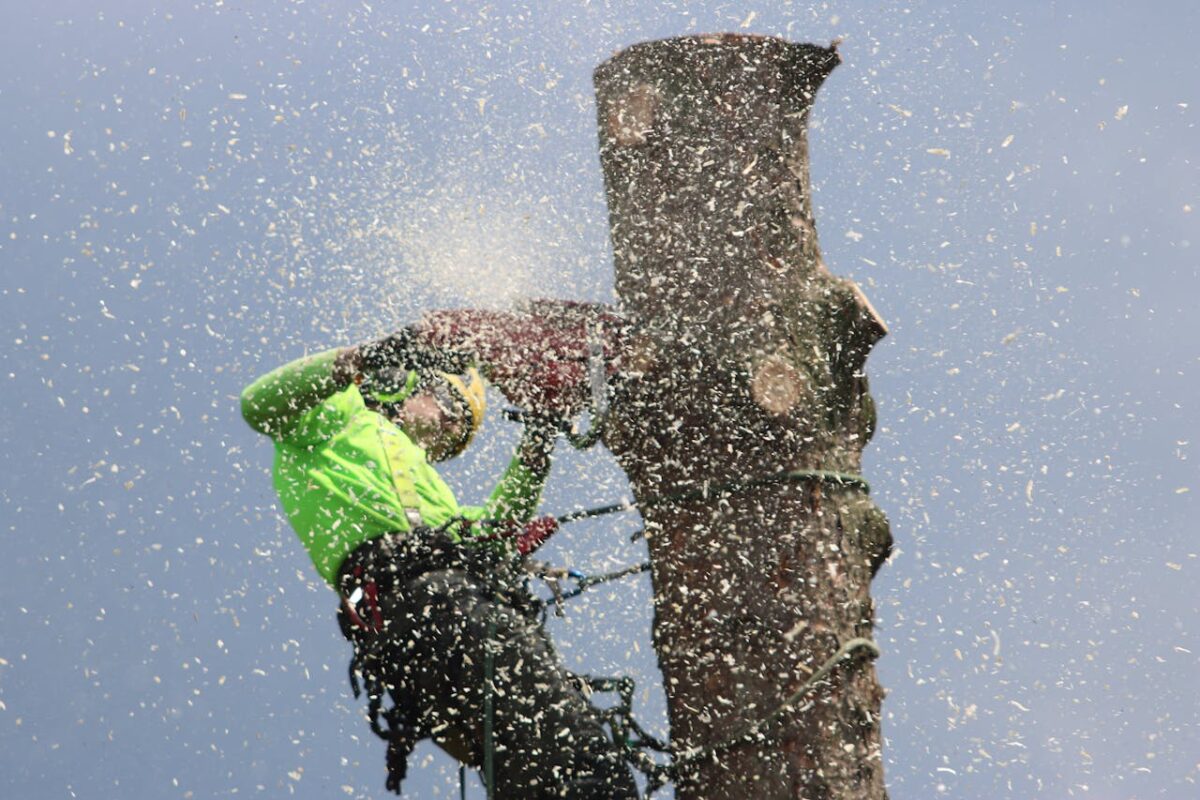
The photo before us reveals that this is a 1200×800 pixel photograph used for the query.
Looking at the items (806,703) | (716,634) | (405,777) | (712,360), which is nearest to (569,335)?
(712,360)

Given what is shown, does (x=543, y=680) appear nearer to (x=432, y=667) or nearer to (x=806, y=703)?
(x=432, y=667)

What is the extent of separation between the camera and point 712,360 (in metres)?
2.61

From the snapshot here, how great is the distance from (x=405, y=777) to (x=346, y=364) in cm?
109

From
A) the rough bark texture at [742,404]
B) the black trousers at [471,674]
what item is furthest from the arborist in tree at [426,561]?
the rough bark texture at [742,404]

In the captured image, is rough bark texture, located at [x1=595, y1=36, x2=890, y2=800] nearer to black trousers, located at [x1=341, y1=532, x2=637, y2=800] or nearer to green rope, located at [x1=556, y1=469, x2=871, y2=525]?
green rope, located at [x1=556, y1=469, x2=871, y2=525]

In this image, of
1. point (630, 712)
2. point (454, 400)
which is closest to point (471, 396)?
point (454, 400)

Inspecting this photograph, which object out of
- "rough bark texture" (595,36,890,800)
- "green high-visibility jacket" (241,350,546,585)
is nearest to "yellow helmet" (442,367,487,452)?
"green high-visibility jacket" (241,350,546,585)

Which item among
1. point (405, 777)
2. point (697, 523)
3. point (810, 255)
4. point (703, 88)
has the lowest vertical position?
point (405, 777)

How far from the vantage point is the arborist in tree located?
281 cm

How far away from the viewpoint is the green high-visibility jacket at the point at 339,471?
133 inches

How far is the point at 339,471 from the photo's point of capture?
349 cm

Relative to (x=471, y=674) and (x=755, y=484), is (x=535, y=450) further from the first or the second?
(x=755, y=484)

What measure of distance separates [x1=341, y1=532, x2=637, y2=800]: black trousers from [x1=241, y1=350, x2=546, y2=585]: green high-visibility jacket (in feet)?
0.39

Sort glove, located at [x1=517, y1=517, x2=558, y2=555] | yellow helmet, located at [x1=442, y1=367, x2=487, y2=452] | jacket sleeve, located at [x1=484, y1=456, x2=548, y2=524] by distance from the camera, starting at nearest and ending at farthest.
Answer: glove, located at [x1=517, y1=517, x2=558, y2=555]
jacket sleeve, located at [x1=484, y1=456, x2=548, y2=524]
yellow helmet, located at [x1=442, y1=367, x2=487, y2=452]
